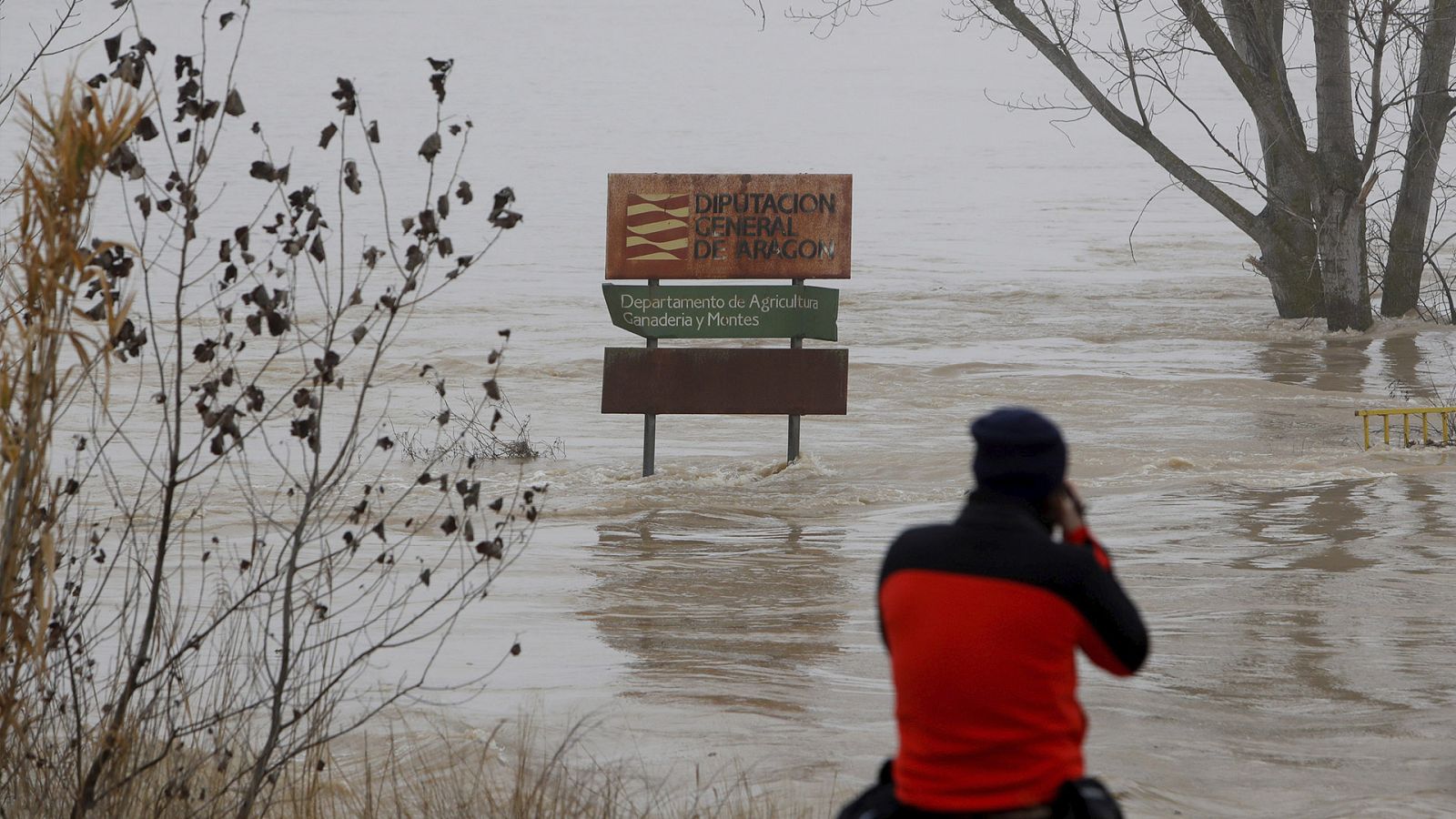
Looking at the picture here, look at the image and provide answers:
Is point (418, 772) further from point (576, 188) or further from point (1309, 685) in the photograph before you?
point (576, 188)

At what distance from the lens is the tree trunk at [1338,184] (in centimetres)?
2748

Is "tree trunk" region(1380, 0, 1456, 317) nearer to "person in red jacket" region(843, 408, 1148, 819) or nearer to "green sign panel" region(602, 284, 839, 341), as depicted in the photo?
"green sign panel" region(602, 284, 839, 341)

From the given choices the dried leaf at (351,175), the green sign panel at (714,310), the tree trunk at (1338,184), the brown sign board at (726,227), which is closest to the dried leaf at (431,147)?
the dried leaf at (351,175)

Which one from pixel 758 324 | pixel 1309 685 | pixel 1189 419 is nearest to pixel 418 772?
pixel 1309 685

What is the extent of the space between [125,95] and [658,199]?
37.4ft

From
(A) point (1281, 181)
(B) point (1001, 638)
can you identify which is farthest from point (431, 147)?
(A) point (1281, 181)

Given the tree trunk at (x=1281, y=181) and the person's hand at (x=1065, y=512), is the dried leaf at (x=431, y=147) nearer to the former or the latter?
the person's hand at (x=1065, y=512)

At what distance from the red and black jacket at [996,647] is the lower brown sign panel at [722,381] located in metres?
12.5

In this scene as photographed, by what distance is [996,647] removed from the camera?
9.45 ft

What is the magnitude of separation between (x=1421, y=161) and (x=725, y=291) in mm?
19754

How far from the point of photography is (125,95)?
4008 millimetres

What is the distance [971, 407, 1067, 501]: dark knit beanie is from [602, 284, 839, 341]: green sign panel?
1233 centimetres

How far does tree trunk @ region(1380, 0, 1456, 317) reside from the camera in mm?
28406

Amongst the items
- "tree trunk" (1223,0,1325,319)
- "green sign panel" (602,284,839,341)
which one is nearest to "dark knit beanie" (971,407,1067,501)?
"green sign panel" (602,284,839,341)
